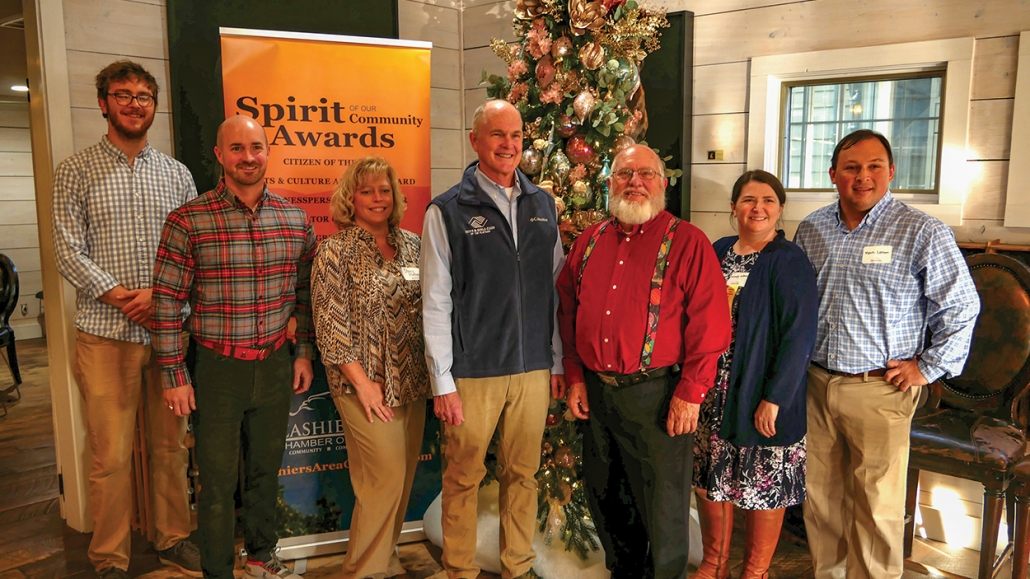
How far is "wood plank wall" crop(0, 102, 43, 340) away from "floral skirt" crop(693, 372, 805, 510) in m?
8.38

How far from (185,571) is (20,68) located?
5811 millimetres

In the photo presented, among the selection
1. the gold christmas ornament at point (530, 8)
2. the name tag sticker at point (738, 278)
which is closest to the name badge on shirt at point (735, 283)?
the name tag sticker at point (738, 278)

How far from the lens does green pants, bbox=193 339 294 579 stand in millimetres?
2346

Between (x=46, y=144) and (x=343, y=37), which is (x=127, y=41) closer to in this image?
(x=46, y=144)

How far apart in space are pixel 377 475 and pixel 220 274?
881mm

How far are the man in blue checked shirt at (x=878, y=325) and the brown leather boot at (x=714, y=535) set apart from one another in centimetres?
42

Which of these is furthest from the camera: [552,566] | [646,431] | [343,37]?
[343,37]

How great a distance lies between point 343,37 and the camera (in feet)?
10.3

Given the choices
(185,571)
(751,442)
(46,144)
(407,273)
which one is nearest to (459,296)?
(407,273)

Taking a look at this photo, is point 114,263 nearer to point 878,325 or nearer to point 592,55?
point 592,55

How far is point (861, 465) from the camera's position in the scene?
232cm

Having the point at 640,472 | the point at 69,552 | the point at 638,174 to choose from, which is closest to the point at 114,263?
the point at 69,552

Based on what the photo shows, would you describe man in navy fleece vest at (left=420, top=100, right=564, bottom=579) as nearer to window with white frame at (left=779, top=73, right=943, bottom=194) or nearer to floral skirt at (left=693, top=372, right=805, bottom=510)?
floral skirt at (left=693, top=372, right=805, bottom=510)

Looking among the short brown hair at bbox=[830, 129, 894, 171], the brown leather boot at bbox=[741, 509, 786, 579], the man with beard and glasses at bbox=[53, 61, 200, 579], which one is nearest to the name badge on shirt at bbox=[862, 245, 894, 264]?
the short brown hair at bbox=[830, 129, 894, 171]
